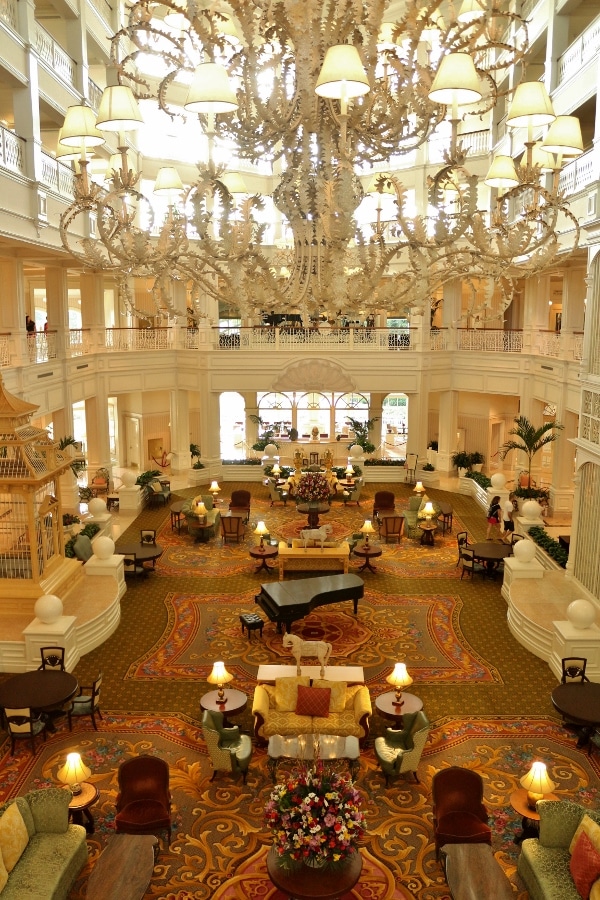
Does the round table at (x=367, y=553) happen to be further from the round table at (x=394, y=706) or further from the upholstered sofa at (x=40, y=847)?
the upholstered sofa at (x=40, y=847)

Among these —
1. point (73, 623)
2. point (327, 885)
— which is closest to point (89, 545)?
point (73, 623)

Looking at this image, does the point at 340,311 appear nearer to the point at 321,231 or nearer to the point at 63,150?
the point at 321,231

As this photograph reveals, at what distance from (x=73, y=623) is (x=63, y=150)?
24.4 feet

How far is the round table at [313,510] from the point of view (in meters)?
17.2

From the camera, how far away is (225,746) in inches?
329

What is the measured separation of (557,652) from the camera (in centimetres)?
1050

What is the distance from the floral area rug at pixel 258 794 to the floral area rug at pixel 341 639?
1405 millimetres

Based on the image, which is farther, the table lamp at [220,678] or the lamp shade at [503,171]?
the table lamp at [220,678]

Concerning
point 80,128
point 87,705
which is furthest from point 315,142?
point 87,705

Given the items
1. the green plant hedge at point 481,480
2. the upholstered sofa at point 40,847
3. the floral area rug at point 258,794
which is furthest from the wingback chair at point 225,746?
the green plant hedge at point 481,480

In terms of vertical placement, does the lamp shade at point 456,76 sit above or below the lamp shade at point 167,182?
above

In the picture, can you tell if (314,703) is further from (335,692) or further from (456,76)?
(456,76)

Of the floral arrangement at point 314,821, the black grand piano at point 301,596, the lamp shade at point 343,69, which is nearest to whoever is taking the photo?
the lamp shade at point 343,69

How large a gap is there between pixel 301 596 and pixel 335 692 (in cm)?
282
